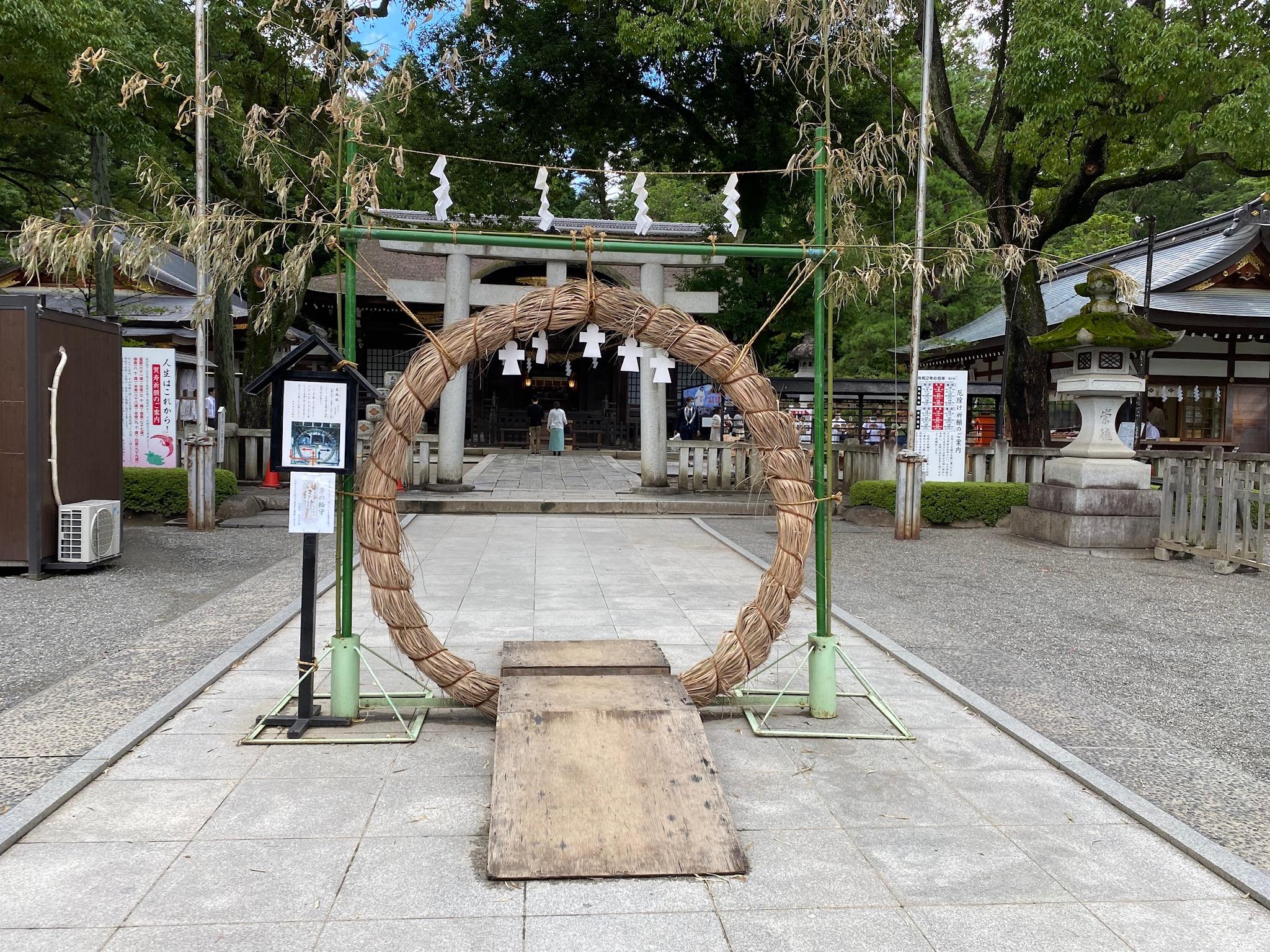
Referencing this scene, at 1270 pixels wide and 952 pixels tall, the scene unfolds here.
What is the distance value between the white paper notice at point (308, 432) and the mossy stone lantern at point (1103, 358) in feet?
32.1

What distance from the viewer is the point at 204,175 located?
10656 millimetres

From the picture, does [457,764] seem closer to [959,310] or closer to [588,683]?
[588,683]

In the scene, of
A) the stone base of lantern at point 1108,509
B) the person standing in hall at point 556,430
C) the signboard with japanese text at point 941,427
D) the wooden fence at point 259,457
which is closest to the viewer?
the stone base of lantern at point 1108,509

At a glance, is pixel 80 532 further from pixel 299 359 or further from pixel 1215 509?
pixel 1215 509

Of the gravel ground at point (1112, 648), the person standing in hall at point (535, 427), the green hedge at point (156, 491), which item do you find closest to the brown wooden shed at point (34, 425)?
the green hedge at point (156, 491)

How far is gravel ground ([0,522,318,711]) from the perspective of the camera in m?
5.61

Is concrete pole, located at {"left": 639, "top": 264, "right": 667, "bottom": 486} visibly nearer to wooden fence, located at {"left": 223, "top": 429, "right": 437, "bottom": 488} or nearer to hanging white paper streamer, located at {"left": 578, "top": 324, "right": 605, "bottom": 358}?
wooden fence, located at {"left": 223, "top": 429, "right": 437, "bottom": 488}

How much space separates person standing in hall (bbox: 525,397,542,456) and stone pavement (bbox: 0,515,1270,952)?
829 inches

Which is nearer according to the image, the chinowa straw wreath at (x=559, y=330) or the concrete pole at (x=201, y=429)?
the chinowa straw wreath at (x=559, y=330)

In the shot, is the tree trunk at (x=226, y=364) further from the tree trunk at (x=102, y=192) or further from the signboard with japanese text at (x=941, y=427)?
the signboard with japanese text at (x=941, y=427)

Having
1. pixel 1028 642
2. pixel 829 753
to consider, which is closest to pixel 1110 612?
pixel 1028 642

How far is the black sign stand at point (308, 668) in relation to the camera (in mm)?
4309

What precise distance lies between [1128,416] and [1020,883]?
18084mm

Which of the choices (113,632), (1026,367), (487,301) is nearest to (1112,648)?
(113,632)
